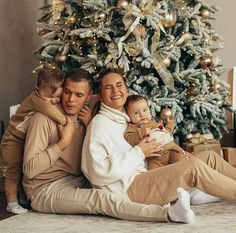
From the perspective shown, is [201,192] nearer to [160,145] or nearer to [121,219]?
[160,145]

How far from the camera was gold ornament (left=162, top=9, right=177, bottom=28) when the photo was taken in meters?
3.74

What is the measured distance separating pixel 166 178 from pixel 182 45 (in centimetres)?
122

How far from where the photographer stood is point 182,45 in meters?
3.83

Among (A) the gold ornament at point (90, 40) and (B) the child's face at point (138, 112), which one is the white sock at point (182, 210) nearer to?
(B) the child's face at point (138, 112)

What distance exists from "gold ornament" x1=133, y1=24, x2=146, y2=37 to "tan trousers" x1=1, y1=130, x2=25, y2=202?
1.10 meters

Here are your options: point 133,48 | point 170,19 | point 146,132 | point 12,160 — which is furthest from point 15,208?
point 170,19

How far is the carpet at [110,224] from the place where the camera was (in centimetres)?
272

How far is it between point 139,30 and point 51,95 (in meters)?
0.91

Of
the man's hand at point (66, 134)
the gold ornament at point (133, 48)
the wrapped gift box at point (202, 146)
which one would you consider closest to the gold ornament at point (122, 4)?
the gold ornament at point (133, 48)

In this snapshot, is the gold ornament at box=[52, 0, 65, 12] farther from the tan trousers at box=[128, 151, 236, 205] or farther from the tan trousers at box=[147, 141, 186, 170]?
the tan trousers at box=[128, 151, 236, 205]

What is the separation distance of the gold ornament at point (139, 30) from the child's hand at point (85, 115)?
2.54ft

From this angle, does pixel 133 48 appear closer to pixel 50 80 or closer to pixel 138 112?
pixel 138 112

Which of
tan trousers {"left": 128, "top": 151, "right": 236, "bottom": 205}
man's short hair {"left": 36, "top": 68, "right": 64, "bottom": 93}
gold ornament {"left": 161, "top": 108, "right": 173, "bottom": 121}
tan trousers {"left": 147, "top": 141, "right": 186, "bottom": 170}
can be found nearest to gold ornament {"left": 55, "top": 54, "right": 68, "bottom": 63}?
man's short hair {"left": 36, "top": 68, "right": 64, "bottom": 93}

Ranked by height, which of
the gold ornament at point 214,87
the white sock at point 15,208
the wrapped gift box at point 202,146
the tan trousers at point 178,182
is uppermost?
the gold ornament at point 214,87
